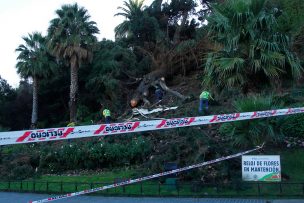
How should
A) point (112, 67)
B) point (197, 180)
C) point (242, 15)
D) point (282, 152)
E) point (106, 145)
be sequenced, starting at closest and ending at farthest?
point (197, 180) → point (282, 152) → point (242, 15) → point (106, 145) → point (112, 67)

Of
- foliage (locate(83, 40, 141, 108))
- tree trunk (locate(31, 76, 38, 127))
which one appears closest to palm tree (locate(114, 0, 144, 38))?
foliage (locate(83, 40, 141, 108))

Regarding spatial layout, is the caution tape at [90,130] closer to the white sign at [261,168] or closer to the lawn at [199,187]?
the white sign at [261,168]

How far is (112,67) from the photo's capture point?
3791 centimetres

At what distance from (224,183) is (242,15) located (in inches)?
292

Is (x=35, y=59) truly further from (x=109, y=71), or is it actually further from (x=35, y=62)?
(x=109, y=71)

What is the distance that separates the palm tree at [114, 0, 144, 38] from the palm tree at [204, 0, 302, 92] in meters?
25.0

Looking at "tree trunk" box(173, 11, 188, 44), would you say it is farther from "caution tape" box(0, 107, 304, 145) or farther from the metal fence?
"caution tape" box(0, 107, 304, 145)

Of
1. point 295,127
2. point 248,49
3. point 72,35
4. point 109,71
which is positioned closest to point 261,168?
point 295,127

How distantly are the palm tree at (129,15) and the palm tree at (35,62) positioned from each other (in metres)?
7.36

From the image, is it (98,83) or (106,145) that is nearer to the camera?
(106,145)

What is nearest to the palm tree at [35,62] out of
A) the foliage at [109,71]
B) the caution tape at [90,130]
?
the foliage at [109,71]

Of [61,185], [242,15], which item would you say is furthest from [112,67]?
[61,185]

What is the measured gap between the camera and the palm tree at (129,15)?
42469 millimetres

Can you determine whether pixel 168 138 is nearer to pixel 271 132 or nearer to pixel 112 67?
pixel 271 132
